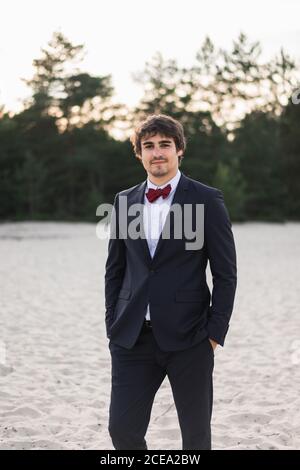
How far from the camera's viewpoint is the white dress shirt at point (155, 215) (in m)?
2.66

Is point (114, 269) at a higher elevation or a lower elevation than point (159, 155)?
lower

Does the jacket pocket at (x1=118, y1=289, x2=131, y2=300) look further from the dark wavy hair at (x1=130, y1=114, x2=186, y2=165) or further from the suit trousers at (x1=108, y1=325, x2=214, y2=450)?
the dark wavy hair at (x1=130, y1=114, x2=186, y2=165)

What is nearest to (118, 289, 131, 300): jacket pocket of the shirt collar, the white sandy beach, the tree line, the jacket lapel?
the jacket lapel

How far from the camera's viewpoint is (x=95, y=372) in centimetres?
537

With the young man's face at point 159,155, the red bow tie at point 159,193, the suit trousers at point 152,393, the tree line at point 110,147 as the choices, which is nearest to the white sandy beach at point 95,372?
the suit trousers at point 152,393

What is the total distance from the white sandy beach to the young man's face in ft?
6.17

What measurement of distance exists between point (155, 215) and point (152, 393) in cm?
78

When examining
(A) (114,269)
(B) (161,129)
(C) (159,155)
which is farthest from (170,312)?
(B) (161,129)

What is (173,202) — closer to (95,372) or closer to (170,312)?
(170,312)


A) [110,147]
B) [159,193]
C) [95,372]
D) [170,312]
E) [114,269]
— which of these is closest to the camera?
[170,312]

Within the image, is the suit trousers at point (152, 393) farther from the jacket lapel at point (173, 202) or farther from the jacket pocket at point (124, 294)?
the jacket lapel at point (173, 202)


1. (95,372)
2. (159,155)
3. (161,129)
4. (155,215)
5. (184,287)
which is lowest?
(95,372)

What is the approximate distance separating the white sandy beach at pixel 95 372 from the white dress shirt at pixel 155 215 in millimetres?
1631

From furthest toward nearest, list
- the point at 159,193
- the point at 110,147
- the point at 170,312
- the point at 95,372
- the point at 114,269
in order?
the point at 110,147 < the point at 95,372 < the point at 114,269 < the point at 159,193 < the point at 170,312
